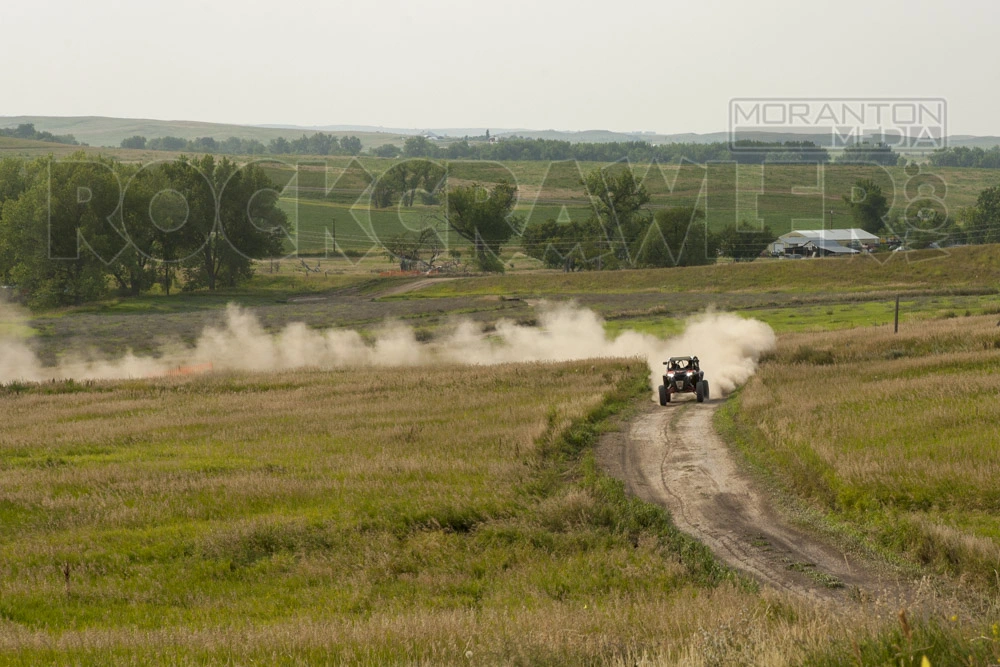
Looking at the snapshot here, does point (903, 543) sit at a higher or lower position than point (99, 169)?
lower

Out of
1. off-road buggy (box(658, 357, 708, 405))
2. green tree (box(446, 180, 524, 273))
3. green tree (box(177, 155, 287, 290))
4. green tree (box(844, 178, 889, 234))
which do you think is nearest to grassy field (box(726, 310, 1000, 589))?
off-road buggy (box(658, 357, 708, 405))

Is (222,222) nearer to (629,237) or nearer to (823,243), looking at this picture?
(629,237)

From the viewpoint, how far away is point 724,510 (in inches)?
870

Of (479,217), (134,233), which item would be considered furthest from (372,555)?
(479,217)

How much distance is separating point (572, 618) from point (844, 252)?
13638 cm

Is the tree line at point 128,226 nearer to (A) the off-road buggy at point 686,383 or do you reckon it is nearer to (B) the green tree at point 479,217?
(B) the green tree at point 479,217

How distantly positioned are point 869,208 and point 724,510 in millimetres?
153161

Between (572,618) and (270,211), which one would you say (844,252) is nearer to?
(270,211)

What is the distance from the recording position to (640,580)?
16781 millimetres

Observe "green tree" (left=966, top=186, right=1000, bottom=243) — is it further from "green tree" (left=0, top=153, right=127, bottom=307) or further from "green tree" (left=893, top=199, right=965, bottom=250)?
"green tree" (left=0, top=153, right=127, bottom=307)

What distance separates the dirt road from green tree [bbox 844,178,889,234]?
14033 cm

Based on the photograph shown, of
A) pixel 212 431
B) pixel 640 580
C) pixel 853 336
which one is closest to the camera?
pixel 640 580

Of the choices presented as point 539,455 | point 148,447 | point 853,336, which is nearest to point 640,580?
point 539,455

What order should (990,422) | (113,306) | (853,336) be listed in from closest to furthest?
(990,422)
(853,336)
(113,306)
